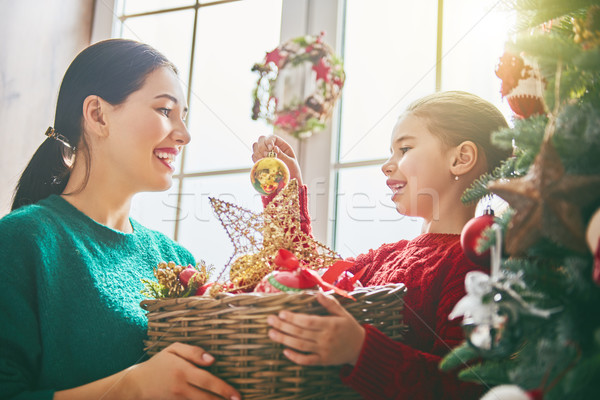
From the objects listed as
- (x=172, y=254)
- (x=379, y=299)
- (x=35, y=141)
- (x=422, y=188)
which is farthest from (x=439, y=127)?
(x=35, y=141)

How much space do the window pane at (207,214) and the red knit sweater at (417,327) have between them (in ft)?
1.26

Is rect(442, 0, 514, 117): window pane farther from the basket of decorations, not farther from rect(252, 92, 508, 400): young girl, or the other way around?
the basket of decorations

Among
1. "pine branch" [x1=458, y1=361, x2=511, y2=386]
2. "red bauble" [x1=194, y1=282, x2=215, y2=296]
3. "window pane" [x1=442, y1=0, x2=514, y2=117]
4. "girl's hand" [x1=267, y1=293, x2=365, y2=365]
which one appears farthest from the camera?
"window pane" [x1=442, y1=0, x2=514, y2=117]

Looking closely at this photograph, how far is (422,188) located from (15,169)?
136cm

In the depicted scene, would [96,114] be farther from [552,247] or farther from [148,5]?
[552,247]

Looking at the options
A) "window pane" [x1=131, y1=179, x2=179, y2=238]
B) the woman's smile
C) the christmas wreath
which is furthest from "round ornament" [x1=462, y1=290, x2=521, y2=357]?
"window pane" [x1=131, y1=179, x2=179, y2=238]

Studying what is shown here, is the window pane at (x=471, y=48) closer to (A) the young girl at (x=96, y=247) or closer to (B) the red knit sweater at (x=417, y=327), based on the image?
(B) the red knit sweater at (x=417, y=327)

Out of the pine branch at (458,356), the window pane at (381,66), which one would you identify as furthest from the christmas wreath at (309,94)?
the window pane at (381,66)

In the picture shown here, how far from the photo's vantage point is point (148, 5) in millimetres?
1943

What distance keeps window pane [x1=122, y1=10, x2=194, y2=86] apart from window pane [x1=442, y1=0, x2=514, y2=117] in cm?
84

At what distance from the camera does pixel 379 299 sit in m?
0.96

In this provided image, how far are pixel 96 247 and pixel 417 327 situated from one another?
72 centimetres

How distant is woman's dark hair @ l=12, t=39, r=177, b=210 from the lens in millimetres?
1286

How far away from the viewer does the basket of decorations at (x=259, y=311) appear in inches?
34.1
